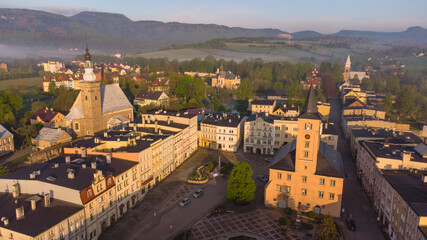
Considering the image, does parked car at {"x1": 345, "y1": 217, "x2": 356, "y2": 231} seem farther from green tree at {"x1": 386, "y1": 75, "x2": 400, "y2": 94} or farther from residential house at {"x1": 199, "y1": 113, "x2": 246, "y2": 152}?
green tree at {"x1": 386, "y1": 75, "x2": 400, "y2": 94}

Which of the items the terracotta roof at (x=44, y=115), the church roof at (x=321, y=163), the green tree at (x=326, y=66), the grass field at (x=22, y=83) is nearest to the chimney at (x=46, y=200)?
the church roof at (x=321, y=163)

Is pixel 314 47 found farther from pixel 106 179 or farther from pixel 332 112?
pixel 106 179

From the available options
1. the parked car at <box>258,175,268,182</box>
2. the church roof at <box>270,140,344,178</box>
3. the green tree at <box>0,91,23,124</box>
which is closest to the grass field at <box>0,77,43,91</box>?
the green tree at <box>0,91,23,124</box>

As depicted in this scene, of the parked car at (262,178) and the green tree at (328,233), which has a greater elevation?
the green tree at (328,233)

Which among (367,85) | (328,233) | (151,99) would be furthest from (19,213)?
(367,85)

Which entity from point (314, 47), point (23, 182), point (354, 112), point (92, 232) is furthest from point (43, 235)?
point (314, 47)

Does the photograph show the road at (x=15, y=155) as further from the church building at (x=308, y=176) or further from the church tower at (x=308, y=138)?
the church tower at (x=308, y=138)

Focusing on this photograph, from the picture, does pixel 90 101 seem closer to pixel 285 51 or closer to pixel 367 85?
pixel 285 51
